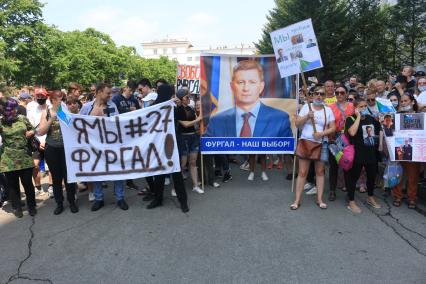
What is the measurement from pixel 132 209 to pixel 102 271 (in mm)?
1964

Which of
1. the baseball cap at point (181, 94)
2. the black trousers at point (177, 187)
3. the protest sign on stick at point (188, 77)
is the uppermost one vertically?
the protest sign on stick at point (188, 77)

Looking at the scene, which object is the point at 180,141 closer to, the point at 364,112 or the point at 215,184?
the point at 215,184

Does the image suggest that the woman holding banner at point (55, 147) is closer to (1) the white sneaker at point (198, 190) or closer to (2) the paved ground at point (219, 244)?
(2) the paved ground at point (219, 244)

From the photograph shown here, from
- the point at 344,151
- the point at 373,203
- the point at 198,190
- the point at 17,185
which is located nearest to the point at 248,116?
the point at 198,190

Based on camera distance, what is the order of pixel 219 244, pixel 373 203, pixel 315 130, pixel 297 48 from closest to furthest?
pixel 219 244, pixel 315 130, pixel 373 203, pixel 297 48

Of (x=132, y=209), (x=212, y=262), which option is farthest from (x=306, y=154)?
(x=132, y=209)

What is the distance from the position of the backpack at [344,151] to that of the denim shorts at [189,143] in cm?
239

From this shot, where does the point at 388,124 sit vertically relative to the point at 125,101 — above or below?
below

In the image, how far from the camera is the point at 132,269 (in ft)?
11.7

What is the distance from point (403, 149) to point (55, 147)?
5.32m

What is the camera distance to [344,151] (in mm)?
5188

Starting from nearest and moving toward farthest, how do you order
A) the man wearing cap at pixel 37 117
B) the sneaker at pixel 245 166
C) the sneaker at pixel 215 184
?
the man wearing cap at pixel 37 117 → the sneaker at pixel 215 184 → the sneaker at pixel 245 166

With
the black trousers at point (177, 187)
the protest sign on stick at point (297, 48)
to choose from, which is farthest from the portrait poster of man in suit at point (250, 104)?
the black trousers at point (177, 187)

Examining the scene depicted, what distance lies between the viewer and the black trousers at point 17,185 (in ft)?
17.5
